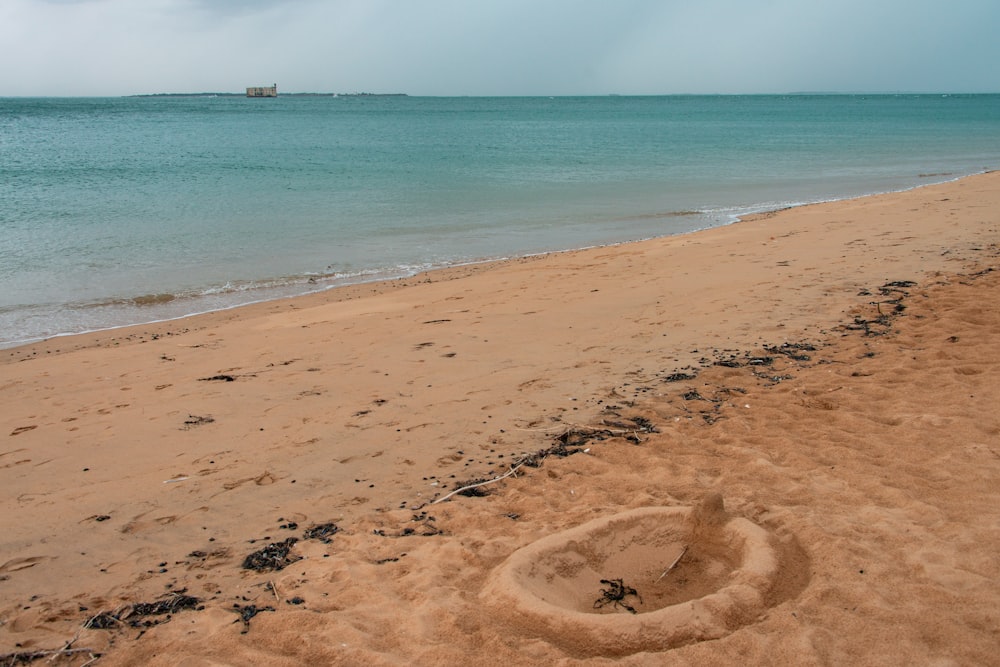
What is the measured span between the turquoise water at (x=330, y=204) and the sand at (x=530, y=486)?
341 cm

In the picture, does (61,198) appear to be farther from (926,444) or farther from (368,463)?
(926,444)

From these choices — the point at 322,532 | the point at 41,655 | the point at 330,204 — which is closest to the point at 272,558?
the point at 322,532

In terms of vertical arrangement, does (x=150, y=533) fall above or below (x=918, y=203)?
below

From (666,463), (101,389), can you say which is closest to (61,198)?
(101,389)

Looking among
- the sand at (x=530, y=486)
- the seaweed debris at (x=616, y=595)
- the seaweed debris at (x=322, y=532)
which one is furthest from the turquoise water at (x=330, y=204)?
the seaweed debris at (x=616, y=595)

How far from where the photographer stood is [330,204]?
17875 mm

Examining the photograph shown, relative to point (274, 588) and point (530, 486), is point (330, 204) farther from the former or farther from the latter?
point (274, 588)

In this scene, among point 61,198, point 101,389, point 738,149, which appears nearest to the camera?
point 101,389

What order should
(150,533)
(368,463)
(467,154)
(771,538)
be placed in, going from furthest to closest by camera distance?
1. (467,154)
2. (368,463)
3. (150,533)
4. (771,538)

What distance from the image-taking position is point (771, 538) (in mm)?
3172

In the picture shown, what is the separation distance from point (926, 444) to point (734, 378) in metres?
1.47

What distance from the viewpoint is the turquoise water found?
35.2 ft

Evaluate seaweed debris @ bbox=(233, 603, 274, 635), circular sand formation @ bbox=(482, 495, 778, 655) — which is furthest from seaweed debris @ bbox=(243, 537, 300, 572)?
circular sand formation @ bbox=(482, 495, 778, 655)

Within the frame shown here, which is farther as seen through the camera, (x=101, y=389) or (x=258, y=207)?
(x=258, y=207)
